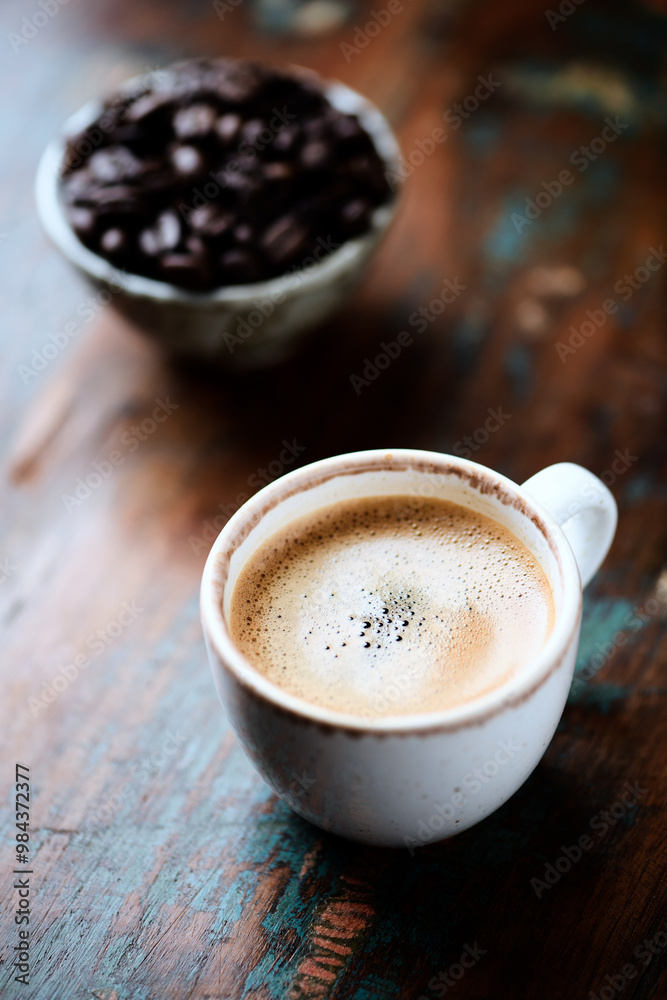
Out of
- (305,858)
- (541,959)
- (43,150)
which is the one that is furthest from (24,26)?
(541,959)

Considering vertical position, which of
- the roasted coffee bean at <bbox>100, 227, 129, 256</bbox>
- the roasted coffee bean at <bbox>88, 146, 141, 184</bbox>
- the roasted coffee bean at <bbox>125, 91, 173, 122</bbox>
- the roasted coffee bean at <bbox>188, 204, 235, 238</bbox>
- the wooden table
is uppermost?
the roasted coffee bean at <bbox>125, 91, 173, 122</bbox>

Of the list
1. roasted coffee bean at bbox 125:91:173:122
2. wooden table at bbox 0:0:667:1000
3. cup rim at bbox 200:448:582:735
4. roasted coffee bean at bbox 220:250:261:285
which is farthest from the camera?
roasted coffee bean at bbox 125:91:173:122

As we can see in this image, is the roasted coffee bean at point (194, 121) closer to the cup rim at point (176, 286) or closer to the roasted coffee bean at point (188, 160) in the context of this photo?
the roasted coffee bean at point (188, 160)

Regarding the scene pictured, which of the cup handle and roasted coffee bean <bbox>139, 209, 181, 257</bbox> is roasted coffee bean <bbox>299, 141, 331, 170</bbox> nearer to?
roasted coffee bean <bbox>139, 209, 181, 257</bbox>

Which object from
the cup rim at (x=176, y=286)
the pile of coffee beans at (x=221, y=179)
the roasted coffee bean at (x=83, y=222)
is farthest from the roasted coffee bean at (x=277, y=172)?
the roasted coffee bean at (x=83, y=222)

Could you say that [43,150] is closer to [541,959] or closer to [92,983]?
[92,983]

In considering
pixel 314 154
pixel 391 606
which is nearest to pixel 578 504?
pixel 391 606

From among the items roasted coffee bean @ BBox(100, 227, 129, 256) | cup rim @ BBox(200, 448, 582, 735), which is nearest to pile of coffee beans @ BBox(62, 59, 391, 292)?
roasted coffee bean @ BBox(100, 227, 129, 256)

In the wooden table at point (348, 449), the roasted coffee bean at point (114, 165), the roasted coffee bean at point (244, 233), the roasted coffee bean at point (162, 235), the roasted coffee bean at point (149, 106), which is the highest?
the roasted coffee bean at point (149, 106)
